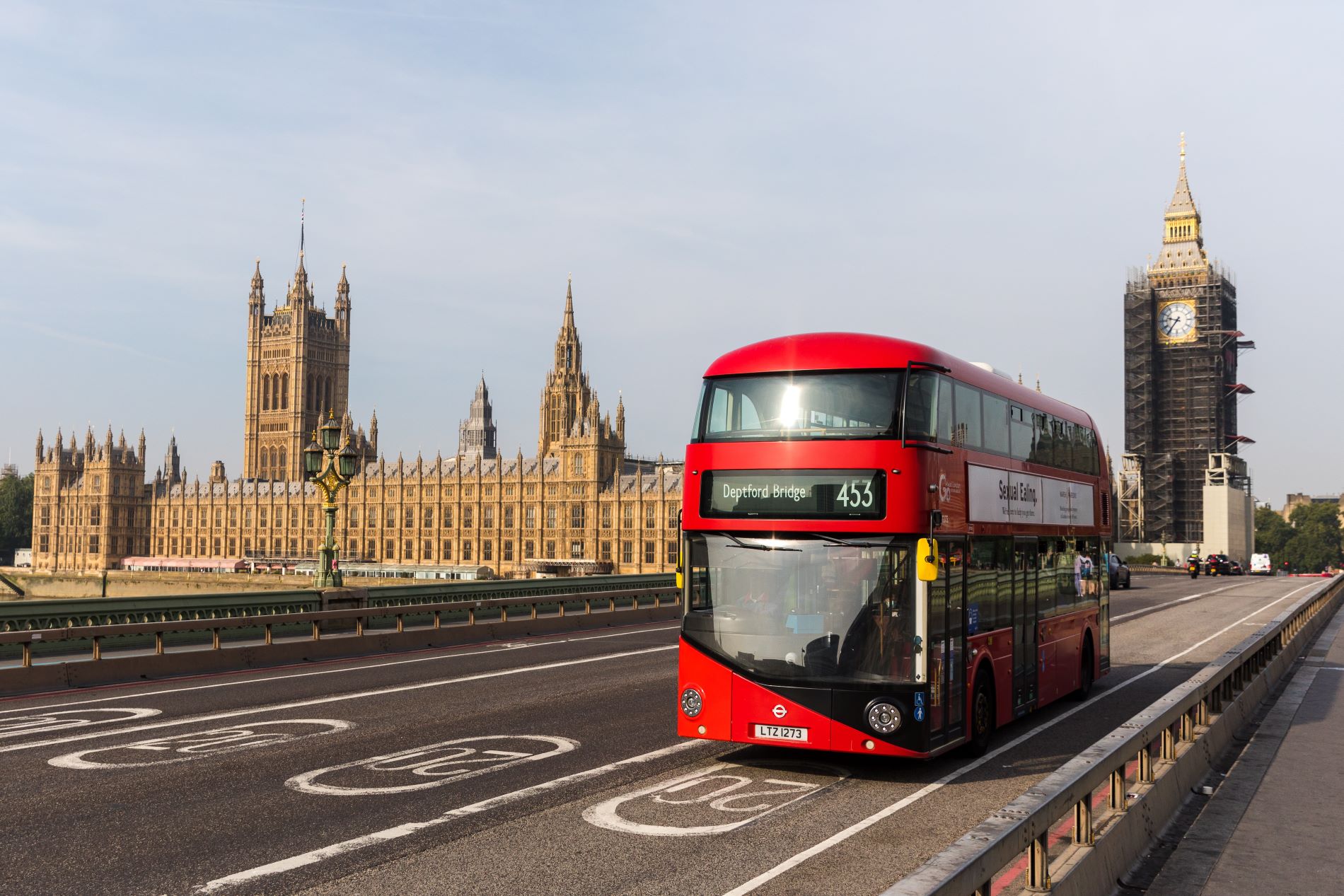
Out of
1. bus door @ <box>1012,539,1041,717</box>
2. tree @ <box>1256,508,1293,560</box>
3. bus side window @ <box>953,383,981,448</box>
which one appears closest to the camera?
bus side window @ <box>953,383,981,448</box>

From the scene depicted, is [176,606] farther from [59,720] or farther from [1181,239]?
[1181,239]

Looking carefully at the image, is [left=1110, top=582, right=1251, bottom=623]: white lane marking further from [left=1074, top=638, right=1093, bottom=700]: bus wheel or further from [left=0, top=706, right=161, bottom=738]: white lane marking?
[left=0, top=706, right=161, bottom=738]: white lane marking

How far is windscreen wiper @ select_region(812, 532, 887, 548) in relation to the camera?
11.0 meters

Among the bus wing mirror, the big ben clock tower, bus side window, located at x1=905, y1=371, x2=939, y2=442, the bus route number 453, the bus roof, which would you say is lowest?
the bus wing mirror

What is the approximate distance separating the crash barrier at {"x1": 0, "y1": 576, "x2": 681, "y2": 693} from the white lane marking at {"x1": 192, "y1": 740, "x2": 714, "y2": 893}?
34.0 feet

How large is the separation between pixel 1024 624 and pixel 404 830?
27.0 feet

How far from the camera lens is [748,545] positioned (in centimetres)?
1141

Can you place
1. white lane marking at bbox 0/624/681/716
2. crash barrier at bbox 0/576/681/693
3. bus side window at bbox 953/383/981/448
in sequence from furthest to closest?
crash barrier at bbox 0/576/681/693, white lane marking at bbox 0/624/681/716, bus side window at bbox 953/383/981/448

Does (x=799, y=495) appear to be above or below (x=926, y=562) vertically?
above

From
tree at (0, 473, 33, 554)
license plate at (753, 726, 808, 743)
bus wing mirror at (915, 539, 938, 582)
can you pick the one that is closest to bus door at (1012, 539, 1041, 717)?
bus wing mirror at (915, 539, 938, 582)

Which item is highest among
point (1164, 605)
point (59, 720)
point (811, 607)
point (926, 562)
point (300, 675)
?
point (926, 562)

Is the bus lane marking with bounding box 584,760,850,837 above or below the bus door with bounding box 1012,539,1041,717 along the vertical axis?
below

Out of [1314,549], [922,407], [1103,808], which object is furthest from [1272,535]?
[1103,808]

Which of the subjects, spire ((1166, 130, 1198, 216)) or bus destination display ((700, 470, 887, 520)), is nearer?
bus destination display ((700, 470, 887, 520))
